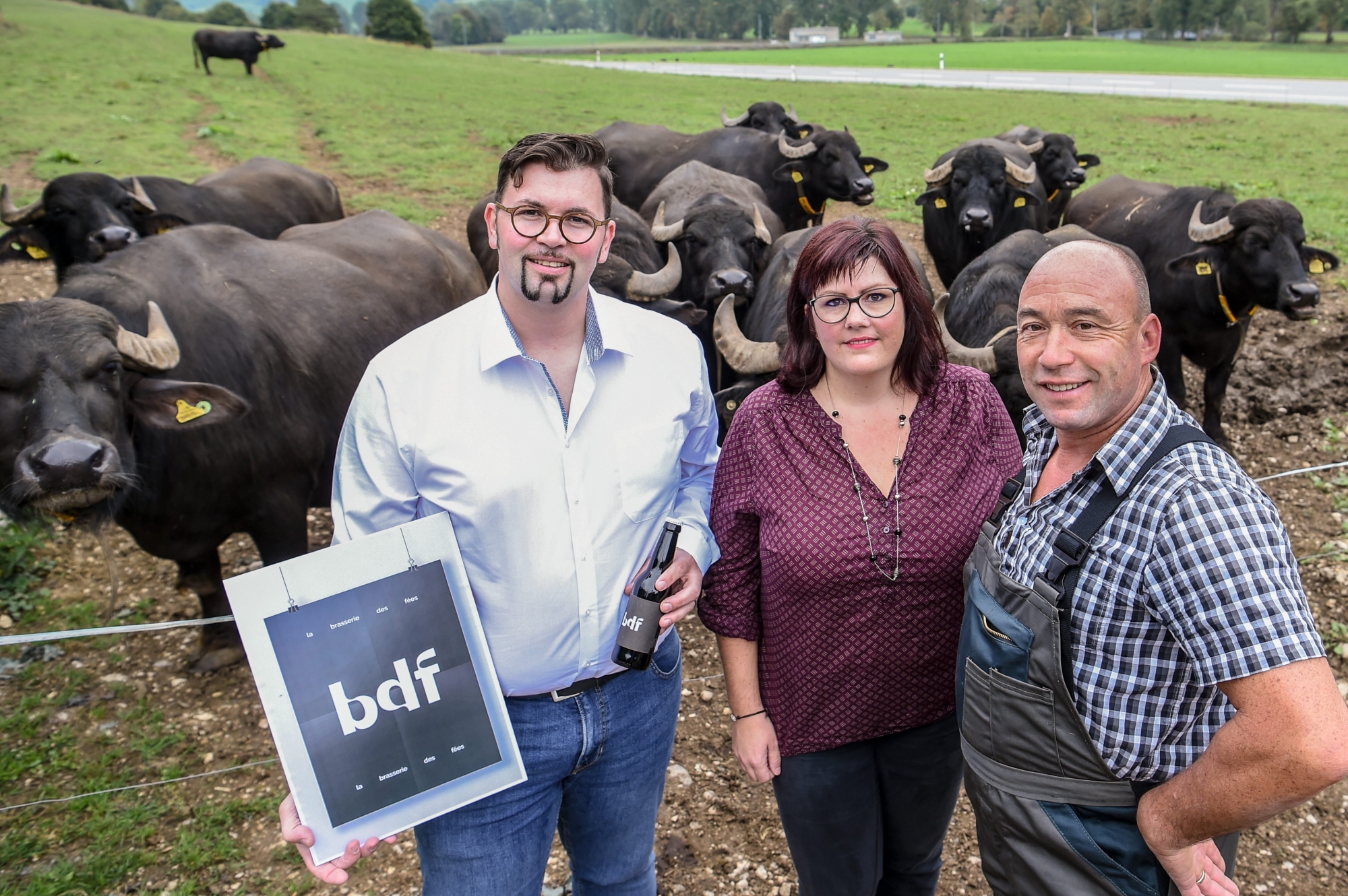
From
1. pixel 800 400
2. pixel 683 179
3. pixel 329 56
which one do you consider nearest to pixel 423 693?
pixel 800 400

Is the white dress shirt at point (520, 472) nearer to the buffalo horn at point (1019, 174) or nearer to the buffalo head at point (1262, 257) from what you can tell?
the buffalo head at point (1262, 257)

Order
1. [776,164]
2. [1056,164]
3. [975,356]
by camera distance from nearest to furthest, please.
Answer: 1. [975,356]
2. [1056,164]
3. [776,164]

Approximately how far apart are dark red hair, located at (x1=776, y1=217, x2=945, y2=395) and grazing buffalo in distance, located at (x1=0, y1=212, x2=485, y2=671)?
2762 mm

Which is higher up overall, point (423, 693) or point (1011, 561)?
point (1011, 561)

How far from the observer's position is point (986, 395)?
Result: 2619mm

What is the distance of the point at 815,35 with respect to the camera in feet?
284

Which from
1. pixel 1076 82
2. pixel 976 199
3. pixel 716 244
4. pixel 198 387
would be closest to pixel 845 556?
pixel 198 387

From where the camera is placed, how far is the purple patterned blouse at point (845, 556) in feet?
7.89

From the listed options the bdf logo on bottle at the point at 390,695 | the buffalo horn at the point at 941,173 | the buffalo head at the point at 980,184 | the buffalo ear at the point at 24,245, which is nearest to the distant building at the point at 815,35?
the buffalo horn at the point at 941,173

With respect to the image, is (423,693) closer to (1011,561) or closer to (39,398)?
(1011,561)

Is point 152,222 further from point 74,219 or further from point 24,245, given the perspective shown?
point 24,245

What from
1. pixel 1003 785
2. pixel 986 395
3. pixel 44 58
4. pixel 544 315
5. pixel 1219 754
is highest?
pixel 44 58

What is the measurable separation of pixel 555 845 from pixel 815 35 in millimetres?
94039

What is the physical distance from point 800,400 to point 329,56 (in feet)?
129
